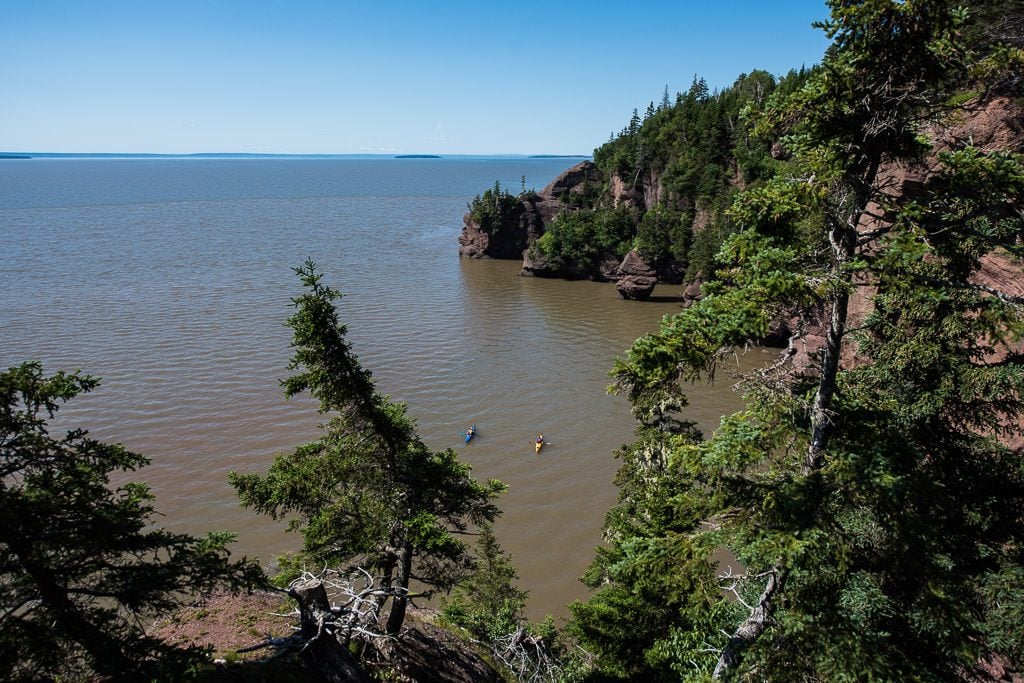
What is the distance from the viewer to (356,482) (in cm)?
1170

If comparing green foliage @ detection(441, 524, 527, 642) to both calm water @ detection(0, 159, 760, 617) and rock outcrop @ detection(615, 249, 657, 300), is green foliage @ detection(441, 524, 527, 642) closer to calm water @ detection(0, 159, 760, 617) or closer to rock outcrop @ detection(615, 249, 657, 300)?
calm water @ detection(0, 159, 760, 617)

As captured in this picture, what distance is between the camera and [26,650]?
253 inches

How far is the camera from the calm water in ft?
71.7

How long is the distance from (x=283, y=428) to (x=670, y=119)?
244ft

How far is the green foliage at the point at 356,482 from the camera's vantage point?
10953 mm

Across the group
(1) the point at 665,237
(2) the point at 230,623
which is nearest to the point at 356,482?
(2) the point at 230,623

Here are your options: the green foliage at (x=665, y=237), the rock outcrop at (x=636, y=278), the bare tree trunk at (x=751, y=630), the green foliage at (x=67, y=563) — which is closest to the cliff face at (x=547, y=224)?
the green foliage at (x=665, y=237)

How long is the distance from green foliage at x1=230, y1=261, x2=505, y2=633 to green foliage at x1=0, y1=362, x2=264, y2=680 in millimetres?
3651

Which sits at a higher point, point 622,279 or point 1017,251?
point 1017,251

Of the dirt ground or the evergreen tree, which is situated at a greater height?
the evergreen tree

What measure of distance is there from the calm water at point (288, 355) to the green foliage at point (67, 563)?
12.4 meters

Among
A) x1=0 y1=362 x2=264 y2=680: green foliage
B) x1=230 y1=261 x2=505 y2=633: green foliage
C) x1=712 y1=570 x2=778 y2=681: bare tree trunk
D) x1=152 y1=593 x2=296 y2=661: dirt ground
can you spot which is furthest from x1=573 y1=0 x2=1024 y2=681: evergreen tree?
x1=152 y1=593 x2=296 y2=661: dirt ground

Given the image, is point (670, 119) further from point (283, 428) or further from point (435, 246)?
point (283, 428)

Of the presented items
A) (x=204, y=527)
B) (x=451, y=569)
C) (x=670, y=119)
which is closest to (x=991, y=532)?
(x=451, y=569)
